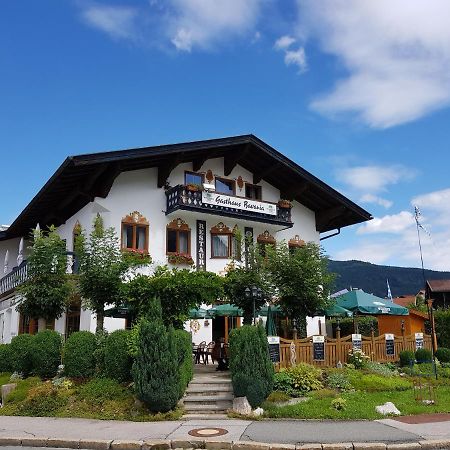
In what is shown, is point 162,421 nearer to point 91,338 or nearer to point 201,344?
point 91,338

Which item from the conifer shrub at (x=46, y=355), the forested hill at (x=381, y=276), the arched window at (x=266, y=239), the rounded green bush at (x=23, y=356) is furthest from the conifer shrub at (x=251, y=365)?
the forested hill at (x=381, y=276)

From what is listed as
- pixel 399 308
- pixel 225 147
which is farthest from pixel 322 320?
pixel 225 147

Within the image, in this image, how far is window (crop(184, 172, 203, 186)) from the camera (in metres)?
24.7

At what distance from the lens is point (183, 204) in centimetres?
2275

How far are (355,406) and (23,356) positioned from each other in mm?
9869

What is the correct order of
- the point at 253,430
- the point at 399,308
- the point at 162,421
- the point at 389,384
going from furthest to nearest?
the point at 399,308 → the point at 389,384 → the point at 162,421 → the point at 253,430

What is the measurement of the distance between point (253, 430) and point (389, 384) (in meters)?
5.55

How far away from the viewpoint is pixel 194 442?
10055 mm

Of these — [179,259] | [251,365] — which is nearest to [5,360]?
[179,259]

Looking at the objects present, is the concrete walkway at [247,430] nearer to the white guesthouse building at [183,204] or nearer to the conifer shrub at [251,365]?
the conifer shrub at [251,365]

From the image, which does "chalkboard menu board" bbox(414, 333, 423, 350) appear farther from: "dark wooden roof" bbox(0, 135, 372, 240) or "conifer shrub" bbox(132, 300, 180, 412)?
"conifer shrub" bbox(132, 300, 180, 412)

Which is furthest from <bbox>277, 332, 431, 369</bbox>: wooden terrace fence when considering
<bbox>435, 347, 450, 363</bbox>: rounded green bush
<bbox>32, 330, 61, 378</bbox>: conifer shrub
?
<bbox>32, 330, 61, 378</bbox>: conifer shrub

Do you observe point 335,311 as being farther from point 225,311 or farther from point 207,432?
point 207,432

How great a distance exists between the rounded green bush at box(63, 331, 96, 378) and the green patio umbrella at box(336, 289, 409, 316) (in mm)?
10330
